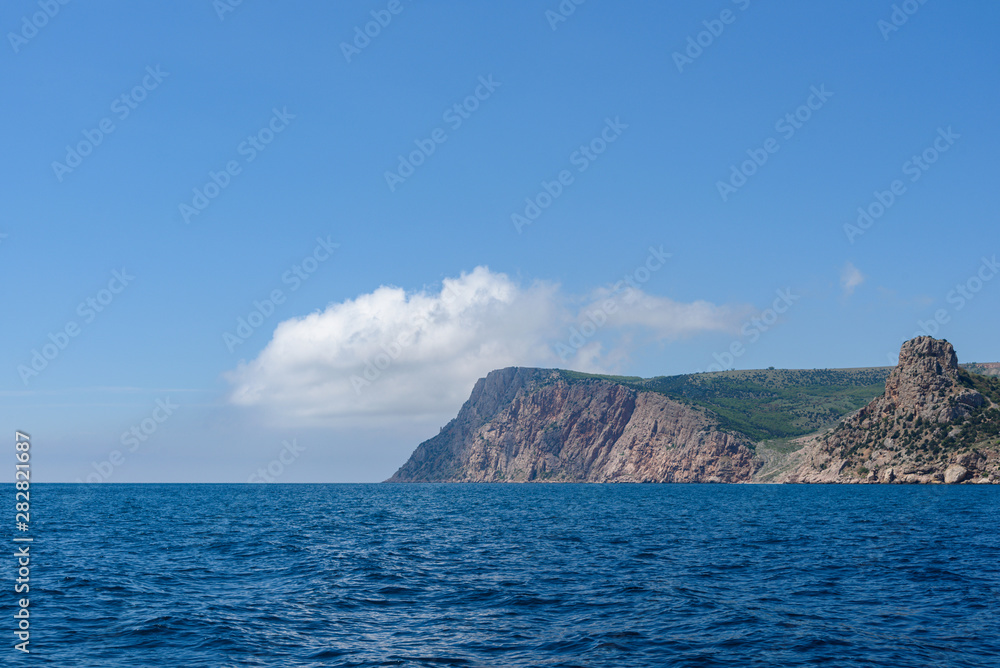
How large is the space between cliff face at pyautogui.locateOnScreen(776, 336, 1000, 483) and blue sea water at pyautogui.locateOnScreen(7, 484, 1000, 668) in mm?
122419

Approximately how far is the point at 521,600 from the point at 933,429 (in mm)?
185515

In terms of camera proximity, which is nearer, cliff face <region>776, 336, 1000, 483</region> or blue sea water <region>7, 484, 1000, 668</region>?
blue sea water <region>7, 484, 1000, 668</region>

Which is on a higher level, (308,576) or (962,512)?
(308,576)

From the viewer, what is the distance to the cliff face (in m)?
162

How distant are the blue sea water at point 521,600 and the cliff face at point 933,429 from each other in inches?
4820

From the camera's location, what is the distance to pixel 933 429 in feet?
591

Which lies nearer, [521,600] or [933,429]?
[521,600]

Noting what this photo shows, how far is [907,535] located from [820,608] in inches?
1245

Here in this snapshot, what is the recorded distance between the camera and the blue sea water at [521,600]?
22.6 meters

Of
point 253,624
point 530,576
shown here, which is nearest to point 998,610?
point 530,576

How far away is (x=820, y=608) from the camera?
28375mm

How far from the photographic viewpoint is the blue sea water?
74.3ft

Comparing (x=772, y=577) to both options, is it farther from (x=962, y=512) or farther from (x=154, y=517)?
(x=154, y=517)

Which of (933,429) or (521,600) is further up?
(521,600)
